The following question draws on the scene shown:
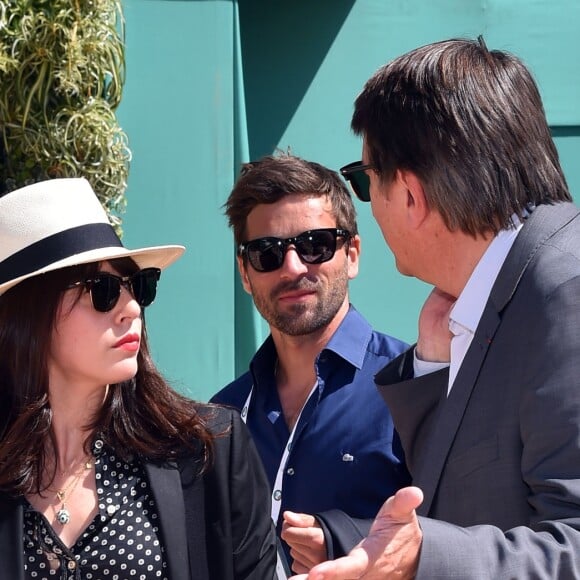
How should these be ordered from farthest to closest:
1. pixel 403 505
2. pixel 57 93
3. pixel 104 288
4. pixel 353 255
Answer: pixel 57 93 < pixel 353 255 < pixel 104 288 < pixel 403 505

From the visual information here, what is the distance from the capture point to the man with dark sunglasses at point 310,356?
2.92m

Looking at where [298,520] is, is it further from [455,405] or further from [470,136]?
[470,136]

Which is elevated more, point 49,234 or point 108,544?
point 49,234

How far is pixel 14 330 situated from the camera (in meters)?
2.54

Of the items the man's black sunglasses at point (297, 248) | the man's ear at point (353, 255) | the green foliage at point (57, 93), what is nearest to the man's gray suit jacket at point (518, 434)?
the man's black sunglasses at point (297, 248)

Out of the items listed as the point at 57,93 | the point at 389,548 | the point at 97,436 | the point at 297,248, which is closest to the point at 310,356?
the point at 297,248

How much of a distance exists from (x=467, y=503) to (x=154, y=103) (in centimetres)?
275

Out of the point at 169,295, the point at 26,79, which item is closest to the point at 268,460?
the point at 169,295

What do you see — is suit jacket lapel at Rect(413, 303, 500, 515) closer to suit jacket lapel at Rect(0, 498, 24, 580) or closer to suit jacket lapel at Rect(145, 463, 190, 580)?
suit jacket lapel at Rect(145, 463, 190, 580)

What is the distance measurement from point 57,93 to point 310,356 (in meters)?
1.37

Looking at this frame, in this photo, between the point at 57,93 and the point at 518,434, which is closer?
the point at 518,434

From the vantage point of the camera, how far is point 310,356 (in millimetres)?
3271

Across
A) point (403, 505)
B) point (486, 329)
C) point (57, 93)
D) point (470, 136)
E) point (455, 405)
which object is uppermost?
point (57, 93)

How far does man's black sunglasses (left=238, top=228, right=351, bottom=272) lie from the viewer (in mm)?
3293
